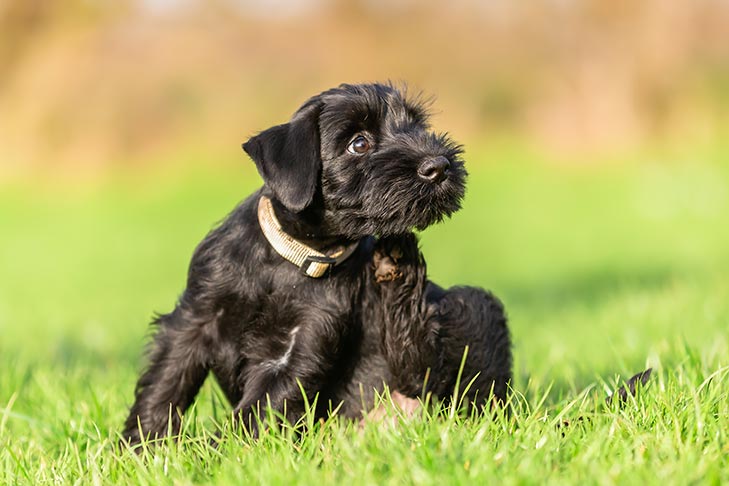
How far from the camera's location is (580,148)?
70.6ft

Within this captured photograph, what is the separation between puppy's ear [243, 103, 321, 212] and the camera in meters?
3.29

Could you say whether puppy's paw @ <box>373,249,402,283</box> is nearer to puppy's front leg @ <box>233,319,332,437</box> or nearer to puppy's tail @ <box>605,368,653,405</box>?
puppy's front leg @ <box>233,319,332,437</box>

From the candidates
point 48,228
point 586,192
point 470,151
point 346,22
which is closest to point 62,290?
point 48,228

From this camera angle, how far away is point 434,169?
3359mm

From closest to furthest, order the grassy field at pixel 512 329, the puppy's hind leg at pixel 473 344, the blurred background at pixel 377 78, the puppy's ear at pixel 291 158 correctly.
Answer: the grassy field at pixel 512 329, the puppy's ear at pixel 291 158, the puppy's hind leg at pixel 473 344, the blurred background at pixel 377 78

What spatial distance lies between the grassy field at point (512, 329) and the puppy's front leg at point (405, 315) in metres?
0.21

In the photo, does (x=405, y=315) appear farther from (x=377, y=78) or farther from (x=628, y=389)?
(x=377, y=78)

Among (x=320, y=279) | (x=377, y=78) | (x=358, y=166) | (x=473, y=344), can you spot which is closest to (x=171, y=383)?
(x=320, y=279)

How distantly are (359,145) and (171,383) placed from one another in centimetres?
114

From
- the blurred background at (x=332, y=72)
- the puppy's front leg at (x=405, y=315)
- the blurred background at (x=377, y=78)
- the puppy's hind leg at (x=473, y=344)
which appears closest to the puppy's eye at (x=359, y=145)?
the puppy's front leg at (x=405, y=315)

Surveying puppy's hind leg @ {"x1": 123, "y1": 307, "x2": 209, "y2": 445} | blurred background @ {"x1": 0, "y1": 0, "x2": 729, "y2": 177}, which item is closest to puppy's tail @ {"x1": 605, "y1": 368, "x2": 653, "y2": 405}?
puppy's hind leg @ {"x1": 123, "y1": 307, "x2": 209, "y2": 445}

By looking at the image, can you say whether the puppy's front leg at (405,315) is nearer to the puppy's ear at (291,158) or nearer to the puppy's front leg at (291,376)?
the puppy's front leg at (291,376)

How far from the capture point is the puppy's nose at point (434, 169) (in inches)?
132

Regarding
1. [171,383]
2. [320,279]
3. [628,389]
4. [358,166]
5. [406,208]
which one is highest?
[358,166]
